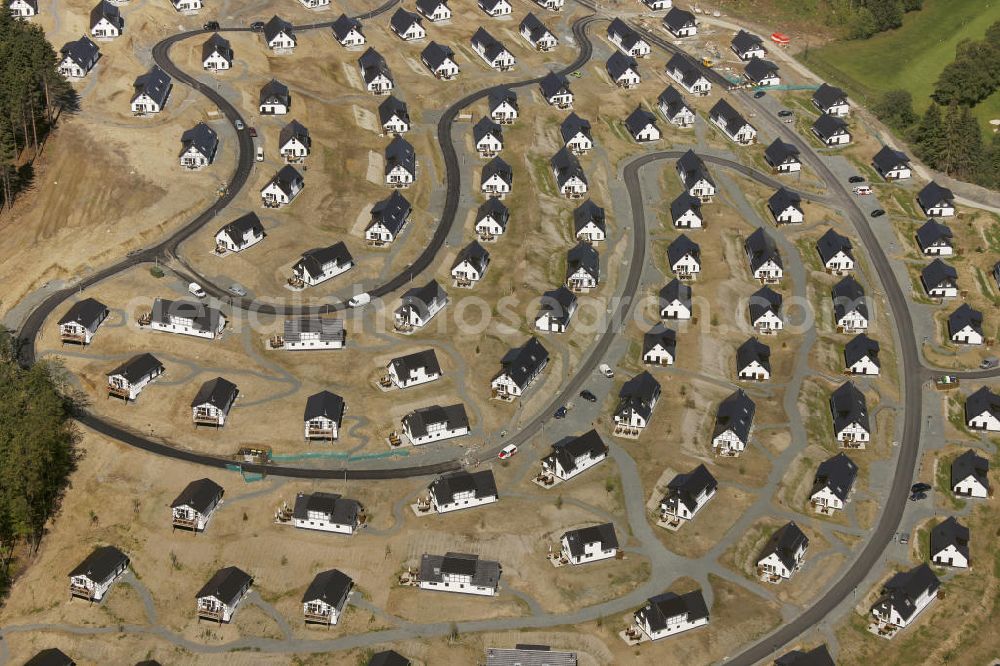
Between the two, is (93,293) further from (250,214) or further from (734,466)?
(734,466)

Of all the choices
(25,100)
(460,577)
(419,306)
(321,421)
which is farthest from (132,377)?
(25,100)

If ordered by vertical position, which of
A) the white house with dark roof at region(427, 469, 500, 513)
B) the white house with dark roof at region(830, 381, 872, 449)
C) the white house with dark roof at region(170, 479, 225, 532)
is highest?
the white house with dark roof at region(830, 381, 872, 449)

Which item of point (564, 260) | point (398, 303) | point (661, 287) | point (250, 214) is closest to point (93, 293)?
point (250, 214)

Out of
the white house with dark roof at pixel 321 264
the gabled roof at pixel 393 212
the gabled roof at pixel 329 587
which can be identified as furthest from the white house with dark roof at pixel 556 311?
the gabled roof at pixel 329 587

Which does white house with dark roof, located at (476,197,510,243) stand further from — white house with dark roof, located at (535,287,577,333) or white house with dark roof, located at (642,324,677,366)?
white house with dark roof, located at (642,324,677,366)

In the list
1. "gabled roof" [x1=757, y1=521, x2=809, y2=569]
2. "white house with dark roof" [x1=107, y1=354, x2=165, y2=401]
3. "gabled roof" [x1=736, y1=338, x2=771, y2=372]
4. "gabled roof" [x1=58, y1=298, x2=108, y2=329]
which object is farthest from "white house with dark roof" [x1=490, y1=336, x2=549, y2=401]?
"gabled roof" [x1=58, y1=298, x2=108, y2=329]

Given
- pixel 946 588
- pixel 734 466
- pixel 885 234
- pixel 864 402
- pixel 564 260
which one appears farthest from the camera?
pixel 885 234
